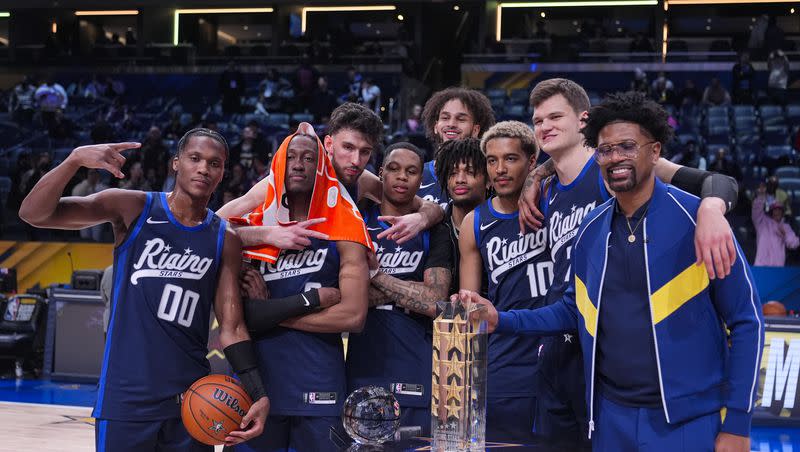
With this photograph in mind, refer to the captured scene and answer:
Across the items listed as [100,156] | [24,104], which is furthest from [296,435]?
[24,104]

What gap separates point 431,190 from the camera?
4406mm

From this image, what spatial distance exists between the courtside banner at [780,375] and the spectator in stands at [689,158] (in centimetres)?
504

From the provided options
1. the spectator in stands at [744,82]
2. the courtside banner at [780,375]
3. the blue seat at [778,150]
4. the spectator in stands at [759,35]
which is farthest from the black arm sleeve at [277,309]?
the spectator in stands at [759,35]

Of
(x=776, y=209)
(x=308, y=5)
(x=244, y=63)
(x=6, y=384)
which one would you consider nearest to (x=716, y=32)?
(x=308, y=5)

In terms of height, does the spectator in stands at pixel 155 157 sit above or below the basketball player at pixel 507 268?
above

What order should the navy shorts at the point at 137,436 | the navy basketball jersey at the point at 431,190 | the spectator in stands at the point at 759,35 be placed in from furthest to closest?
the spectator in stands at the point at 759,35
the navy basketball jersey at the point at 431,190
the navy shorts at the point at 137,436

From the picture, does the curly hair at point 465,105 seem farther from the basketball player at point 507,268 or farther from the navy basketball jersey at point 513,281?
the navy basketball jersey at point 513,281

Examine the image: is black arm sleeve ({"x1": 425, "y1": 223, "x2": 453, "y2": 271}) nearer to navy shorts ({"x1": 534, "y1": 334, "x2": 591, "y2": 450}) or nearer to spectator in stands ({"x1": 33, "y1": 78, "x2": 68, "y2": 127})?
navy shorts ({"x1": 534, "y1": 334, "x2": 591, "y2": 450})

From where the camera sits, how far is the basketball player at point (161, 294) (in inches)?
131

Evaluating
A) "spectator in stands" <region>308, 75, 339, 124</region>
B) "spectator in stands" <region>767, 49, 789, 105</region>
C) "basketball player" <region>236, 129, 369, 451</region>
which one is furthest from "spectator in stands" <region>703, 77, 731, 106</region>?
"basketball player" <region>236, 129, 369, 451</region>

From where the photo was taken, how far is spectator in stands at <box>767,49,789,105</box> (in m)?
16.7

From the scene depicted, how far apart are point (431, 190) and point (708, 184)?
5.34 ft

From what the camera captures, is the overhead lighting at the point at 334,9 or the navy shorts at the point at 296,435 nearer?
the navy shorts at the point at 296,435

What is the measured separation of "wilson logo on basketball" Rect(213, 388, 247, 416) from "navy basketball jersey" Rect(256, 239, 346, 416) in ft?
0.70
